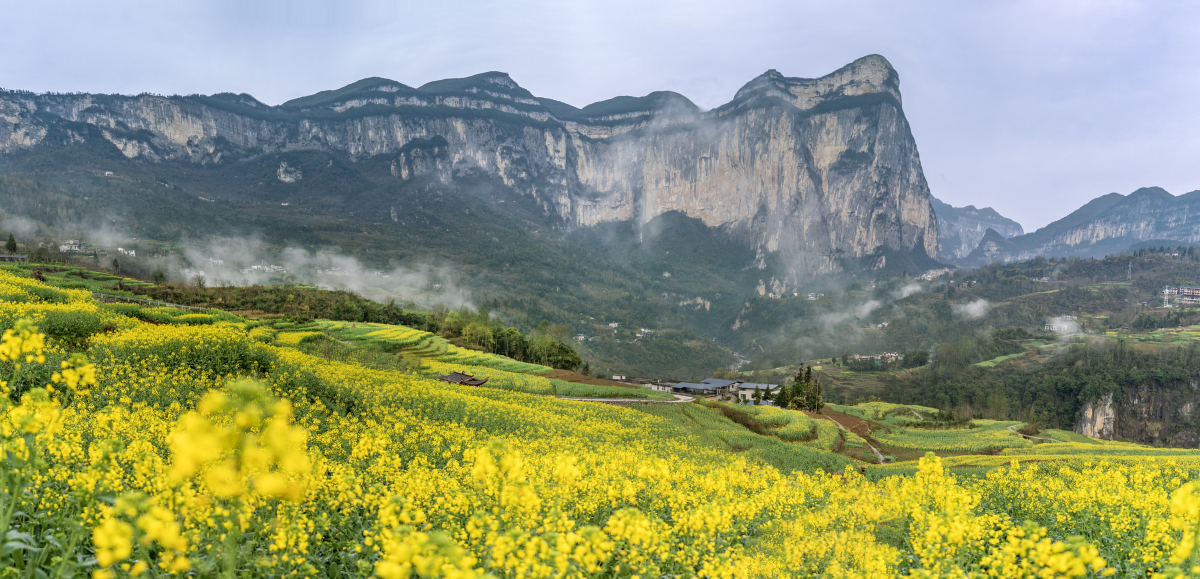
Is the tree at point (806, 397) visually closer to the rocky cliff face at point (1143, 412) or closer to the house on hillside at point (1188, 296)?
the rocky cliff face at point (1143, 412)

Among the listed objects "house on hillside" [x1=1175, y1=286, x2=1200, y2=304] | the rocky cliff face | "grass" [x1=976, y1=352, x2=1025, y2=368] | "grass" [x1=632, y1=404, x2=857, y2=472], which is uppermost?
"house on hillside" [x1=1175, y1=286, x2=1200, y2=304]

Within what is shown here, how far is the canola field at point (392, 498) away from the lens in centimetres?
422

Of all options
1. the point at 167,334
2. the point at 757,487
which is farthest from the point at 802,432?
the point at 167,334

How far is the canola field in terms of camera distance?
4.22 meters

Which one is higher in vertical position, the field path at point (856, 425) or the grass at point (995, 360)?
the grass at point (995, 360)

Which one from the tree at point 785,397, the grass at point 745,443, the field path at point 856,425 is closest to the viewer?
the grass at point 745,443

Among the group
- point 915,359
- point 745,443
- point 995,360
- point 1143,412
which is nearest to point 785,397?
point 745,443

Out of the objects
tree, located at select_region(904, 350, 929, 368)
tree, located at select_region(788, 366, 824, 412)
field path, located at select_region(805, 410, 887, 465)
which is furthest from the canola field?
tree, located at select_region(904, 350, 929, 368)

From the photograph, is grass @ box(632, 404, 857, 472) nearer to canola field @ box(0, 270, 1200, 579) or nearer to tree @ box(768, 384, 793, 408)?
canola field @ box(0, 270, 1200, 579)

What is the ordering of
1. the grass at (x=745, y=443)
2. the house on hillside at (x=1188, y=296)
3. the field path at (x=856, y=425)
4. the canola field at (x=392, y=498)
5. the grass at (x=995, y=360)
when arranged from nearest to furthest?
the canola field at (x=392, y=498) → the grass at (x=745, y=443) → the field path at (x=856, y=425) → the grass at (x=995, y=360) → the house on hillside at (x=1188, y=296)

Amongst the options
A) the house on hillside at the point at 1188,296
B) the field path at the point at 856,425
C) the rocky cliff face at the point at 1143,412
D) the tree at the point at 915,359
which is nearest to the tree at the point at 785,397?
the field path at the point at 856,425

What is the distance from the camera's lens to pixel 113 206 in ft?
521

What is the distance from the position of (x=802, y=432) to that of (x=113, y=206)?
689 ft

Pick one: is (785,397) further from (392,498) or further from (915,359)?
(915,359)
